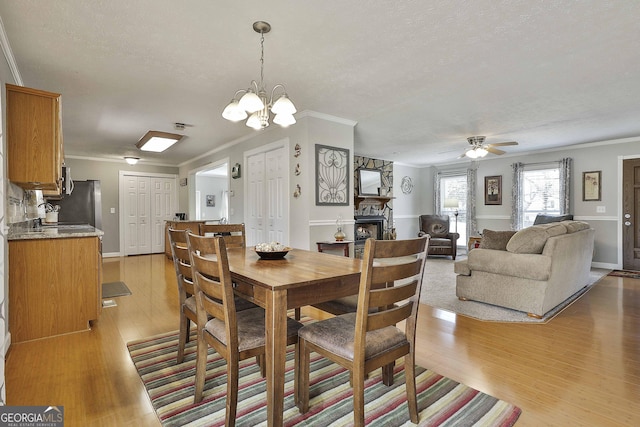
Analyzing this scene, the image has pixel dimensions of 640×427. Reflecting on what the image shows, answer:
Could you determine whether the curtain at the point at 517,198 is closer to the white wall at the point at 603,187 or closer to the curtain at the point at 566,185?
the white wall at the point at 603,187

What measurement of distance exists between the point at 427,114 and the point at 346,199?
1.59 m

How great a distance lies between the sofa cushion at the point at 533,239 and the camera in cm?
331

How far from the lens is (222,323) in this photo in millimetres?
1700

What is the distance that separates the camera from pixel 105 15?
7.03 feet

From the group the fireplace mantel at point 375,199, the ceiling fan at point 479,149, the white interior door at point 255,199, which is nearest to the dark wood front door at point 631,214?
the ceiling fan at point 479,149

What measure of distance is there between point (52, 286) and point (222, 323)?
2.11 meters

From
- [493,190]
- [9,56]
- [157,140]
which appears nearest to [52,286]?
[9,56]

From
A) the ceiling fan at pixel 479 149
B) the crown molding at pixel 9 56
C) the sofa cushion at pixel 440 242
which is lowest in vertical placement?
the sofa cushion at pixel 440 242

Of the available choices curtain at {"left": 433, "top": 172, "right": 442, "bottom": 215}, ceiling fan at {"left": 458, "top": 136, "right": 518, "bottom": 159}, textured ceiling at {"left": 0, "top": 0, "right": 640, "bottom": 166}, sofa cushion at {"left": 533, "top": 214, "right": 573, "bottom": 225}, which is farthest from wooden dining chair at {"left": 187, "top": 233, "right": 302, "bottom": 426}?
curtain at {"left": 433, "top": 172, "right": 442, "bottom": 215}

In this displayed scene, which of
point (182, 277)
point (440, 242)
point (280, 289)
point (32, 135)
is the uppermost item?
point (32, 135)

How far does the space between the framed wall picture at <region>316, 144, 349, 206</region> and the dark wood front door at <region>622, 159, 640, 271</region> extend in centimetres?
515

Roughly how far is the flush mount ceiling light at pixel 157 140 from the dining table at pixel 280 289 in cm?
381

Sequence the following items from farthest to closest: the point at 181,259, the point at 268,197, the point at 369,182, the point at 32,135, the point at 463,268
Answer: the point at 369,182 → the point at 268,197 → the point at 463,268 → the point at 32,135 → the point at 181,259

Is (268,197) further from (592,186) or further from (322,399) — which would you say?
(592,186)
